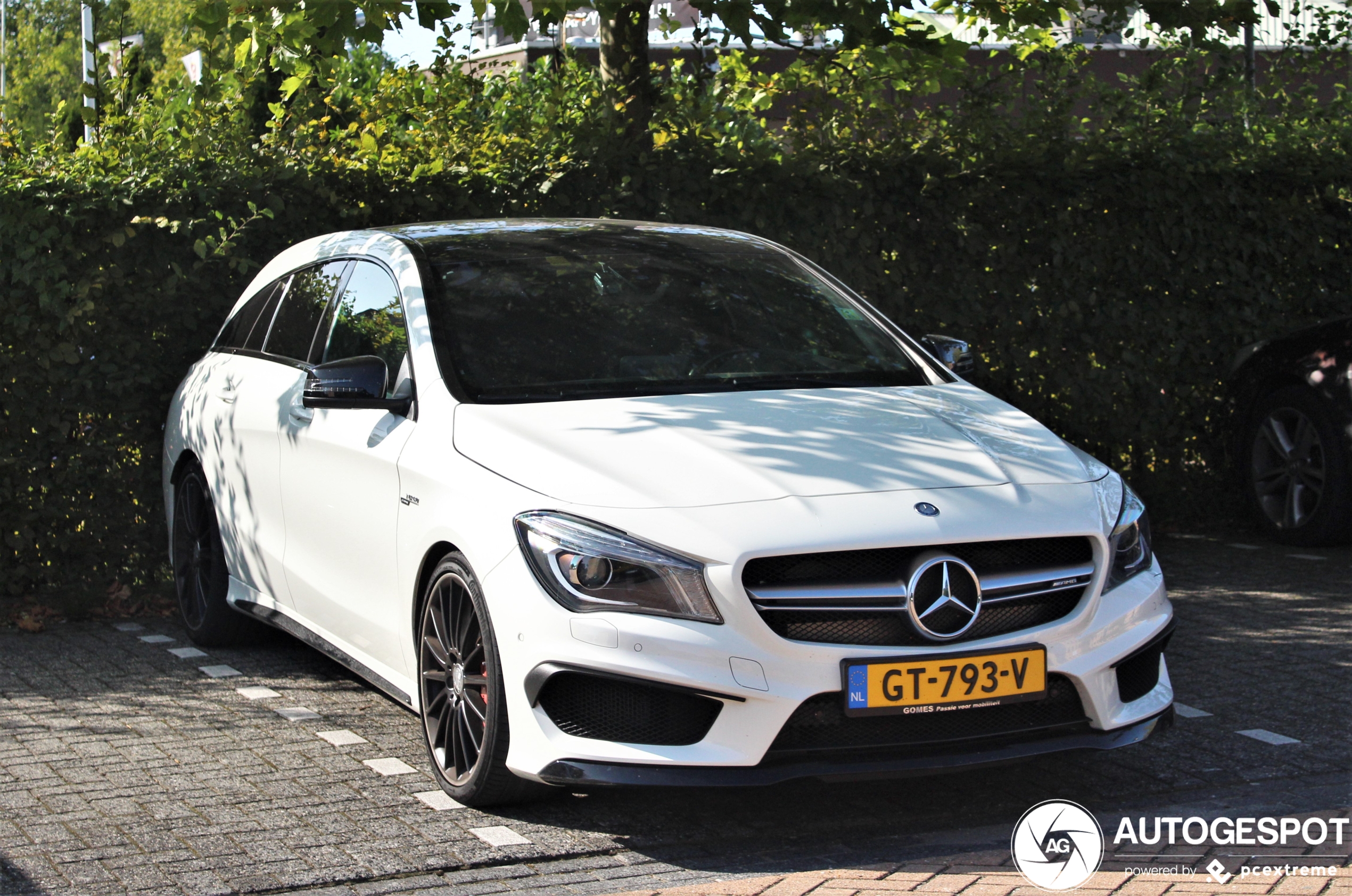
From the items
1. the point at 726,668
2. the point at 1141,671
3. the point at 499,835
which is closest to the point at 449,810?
the point at 499,835

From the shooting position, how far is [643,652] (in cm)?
410

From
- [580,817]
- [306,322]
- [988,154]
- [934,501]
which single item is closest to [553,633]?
[580,817]

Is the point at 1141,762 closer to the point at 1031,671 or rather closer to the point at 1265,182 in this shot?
the point at 1031,671

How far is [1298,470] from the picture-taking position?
9.12 metres

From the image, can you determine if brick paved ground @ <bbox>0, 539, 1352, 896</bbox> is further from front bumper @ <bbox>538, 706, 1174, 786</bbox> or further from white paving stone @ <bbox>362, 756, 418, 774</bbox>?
front bumper @ <bbox>538, 706, 1174, 786</bbox>

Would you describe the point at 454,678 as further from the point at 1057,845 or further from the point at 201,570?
the point at 201,570

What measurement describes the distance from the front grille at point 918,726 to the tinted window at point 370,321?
75.9 inches

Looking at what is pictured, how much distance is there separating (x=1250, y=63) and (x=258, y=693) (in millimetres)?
7963

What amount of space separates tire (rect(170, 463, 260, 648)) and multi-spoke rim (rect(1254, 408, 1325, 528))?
5.74 metres

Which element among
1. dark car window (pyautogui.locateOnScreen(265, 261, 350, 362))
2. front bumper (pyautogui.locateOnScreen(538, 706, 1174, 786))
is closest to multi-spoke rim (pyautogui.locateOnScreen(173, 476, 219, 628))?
dark car window (pyautogui.locateOnScreen(265, 261, 350, 362))

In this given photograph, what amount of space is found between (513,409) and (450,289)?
83cm

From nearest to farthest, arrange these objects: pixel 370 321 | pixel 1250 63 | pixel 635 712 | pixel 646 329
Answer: pixel 635 712 → pixel 646 329 → pixel 370 321 → pixel 1250 63

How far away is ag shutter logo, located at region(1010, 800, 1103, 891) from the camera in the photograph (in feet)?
13.7

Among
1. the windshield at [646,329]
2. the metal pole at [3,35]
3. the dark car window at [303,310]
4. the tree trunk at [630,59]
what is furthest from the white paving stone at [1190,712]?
the metal pole at [3,35]
